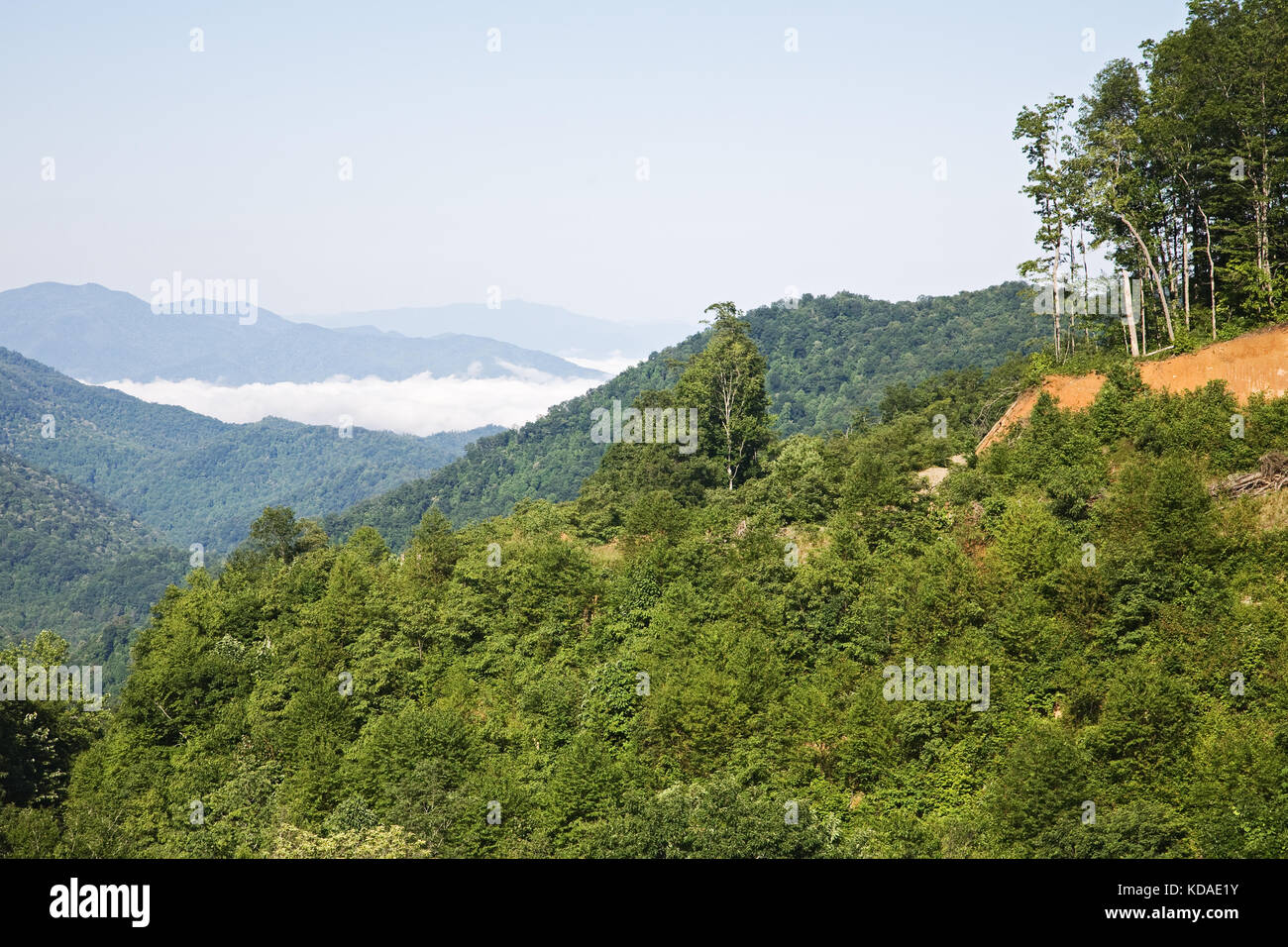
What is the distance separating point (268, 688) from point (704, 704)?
22947 mm

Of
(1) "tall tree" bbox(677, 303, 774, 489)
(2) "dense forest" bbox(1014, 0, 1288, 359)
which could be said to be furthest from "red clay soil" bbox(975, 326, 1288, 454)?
(1) "tall tree" bbox(677, 303, 774, 489)

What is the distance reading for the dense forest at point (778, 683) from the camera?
31.3 m

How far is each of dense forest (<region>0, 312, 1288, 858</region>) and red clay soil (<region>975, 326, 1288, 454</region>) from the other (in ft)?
3.81

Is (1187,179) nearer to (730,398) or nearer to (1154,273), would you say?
(1154,273)

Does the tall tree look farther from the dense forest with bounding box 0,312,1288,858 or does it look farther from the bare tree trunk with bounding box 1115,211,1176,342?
the bare tree trunk with bounding box 1115,211,1176,342

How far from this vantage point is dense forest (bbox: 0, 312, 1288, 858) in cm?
3131

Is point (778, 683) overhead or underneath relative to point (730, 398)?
underneath

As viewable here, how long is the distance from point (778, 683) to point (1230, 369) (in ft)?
70.1

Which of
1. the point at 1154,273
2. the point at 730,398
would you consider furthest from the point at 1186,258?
the point at 730,398

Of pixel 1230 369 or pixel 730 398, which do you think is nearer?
pixel 1230 369

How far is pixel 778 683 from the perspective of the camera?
40.8 m

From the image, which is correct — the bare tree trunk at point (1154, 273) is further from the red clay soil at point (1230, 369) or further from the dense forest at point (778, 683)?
the dense forest at point (778, 683)

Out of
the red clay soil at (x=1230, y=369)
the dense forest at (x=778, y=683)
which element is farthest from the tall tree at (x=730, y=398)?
the red clay soil at (x=1230, y=369)

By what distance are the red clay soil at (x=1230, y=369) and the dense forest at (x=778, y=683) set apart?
116 centimetres
